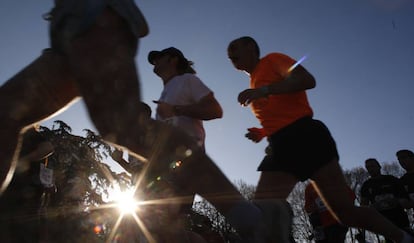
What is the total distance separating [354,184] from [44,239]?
99.1 ft

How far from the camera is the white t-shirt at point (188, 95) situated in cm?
349

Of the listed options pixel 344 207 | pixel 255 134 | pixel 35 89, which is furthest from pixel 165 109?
pixel 35 89

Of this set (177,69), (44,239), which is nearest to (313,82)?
(177,69)

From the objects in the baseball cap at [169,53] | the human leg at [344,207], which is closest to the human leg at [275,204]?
the human leg at [344,207]

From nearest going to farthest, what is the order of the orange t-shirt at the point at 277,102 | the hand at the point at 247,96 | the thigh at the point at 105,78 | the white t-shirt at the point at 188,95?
the thigh at the point at 105,78, the hand at the point at 247,96, the orange t-shirt at the point at 277,102, the white t-shirt at the point at 188,95

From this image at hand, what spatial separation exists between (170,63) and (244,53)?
2.50ft

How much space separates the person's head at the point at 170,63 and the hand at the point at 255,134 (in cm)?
84

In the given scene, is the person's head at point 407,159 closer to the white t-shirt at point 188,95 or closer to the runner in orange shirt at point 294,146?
the runner in orange shirt at point 294,146

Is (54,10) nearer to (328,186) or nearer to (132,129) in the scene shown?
(132,129)

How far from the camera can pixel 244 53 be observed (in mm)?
3664

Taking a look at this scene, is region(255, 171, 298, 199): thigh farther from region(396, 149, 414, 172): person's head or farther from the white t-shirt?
region(396, 149, 414, 172): person's head

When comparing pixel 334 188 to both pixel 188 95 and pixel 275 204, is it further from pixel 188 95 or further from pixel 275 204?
pixel 188 95

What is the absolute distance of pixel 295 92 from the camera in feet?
10.5

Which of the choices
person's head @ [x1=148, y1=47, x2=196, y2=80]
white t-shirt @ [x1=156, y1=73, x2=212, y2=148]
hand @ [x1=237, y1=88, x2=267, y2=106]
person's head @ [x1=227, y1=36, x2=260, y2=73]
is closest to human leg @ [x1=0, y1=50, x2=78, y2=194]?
hand @ [x1=237, y1=88, x2=267, y2=106]
